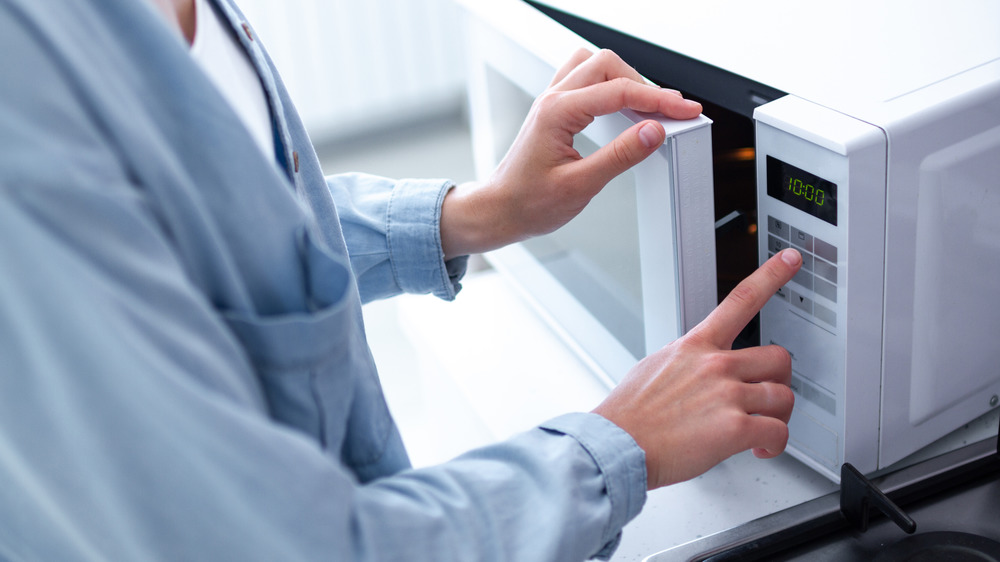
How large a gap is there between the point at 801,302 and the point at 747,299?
56mm

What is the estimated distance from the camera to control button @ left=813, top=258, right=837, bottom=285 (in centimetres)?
49

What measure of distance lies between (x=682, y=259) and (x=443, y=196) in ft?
0.71

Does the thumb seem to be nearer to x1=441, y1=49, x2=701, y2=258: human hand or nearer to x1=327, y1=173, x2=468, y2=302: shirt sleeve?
x1=441, y1=49, x2=701, y2=258: human hand

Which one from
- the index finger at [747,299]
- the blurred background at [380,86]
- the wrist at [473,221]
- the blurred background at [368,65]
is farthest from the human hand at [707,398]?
the blurred background at [368,65]

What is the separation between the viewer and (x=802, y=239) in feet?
1.67

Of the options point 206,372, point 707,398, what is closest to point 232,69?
point 206,372

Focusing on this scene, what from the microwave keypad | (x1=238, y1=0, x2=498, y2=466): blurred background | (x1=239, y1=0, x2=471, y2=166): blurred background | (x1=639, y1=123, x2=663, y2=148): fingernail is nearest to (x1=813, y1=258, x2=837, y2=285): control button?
the microwave keypad

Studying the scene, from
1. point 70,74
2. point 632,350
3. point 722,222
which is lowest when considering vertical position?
point 632,350

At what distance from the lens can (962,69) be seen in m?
0.50

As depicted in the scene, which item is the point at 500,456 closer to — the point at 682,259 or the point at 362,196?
the point at 682,259

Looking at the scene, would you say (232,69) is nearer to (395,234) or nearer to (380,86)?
(395,234)

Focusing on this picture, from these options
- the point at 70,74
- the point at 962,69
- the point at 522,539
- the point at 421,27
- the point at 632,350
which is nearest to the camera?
the point at 70,74

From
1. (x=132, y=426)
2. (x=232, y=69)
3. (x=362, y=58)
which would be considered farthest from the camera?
(x=362, y=58)

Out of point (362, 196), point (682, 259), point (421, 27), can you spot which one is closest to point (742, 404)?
point (682, 259)
